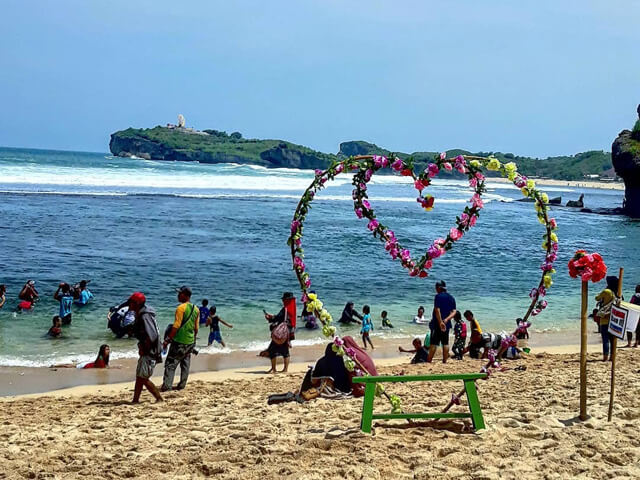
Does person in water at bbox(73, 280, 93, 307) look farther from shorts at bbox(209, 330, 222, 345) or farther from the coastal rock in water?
the coastal rock in water

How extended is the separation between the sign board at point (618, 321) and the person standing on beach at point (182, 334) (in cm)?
566

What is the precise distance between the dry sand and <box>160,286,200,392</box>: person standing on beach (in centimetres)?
42

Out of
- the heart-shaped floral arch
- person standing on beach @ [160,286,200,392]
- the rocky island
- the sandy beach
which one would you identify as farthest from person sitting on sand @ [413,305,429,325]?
the rocky island

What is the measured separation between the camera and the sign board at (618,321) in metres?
6.87

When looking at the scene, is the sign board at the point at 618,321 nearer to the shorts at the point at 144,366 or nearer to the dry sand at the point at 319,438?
the dry sand at the point at 319,438

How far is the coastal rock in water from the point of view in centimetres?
5446

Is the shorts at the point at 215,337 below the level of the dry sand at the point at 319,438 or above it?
below

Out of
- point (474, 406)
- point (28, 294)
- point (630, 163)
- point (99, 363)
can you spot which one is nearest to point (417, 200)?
point (474, 406)

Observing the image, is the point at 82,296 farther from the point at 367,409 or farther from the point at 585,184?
the point at 585,184

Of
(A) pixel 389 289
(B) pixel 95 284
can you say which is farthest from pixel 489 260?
(B) pixel 95 284

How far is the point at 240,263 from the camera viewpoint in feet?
85.9

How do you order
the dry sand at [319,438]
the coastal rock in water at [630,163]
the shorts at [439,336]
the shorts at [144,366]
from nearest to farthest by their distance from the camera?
the dry sand at [319,438] < the shorts at [144,366] < the shorts at [439,336] < the coastal rock in water at [630,163]

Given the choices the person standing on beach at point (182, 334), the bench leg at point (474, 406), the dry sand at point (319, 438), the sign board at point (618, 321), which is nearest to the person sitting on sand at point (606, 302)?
the dry sand at point (319, 438)

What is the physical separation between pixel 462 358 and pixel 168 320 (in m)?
7.39
